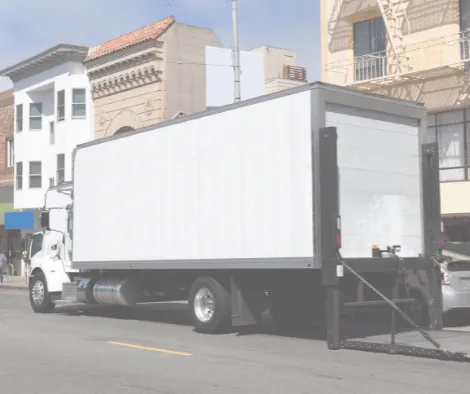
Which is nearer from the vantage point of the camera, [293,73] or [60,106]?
[60,106]

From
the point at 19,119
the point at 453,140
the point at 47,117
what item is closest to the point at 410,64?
the point at 453,140

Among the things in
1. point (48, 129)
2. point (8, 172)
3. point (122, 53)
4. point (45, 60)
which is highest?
point (45, 60)

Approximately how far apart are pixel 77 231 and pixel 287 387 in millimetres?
9386

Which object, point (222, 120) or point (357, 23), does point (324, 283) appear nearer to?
point (222, 120)

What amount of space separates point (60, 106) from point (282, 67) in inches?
441

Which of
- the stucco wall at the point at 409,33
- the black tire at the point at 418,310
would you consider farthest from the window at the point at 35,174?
the black tire at the point at 418,310

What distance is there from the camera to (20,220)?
37094 millimetres

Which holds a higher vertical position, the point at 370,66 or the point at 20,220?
the point at 370,66

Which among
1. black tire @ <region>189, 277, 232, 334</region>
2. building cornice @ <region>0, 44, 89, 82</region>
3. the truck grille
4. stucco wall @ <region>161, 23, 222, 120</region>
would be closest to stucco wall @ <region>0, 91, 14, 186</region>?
building cornice @ <region>0, 44, 89, 82</region>

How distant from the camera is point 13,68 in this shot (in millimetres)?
38969

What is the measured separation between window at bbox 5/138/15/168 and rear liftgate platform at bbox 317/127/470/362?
107 feet

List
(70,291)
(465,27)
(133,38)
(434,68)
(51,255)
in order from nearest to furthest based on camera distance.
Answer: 1. (70,291)
2. (51,255)
3. (434,68)
4. (465,27)
5. (133,38)

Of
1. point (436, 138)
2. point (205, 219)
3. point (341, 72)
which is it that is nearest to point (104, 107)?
point (341, 72)

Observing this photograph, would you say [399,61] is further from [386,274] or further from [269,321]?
[386,274]
